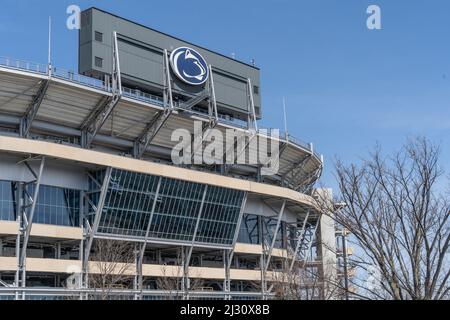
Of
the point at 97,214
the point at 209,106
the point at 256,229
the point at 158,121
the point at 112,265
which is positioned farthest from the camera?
the point at 256,229

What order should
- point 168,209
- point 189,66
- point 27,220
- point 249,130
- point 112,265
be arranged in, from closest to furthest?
point 27,220, point 112,265, point 168,209, point 189,66, point 249,130

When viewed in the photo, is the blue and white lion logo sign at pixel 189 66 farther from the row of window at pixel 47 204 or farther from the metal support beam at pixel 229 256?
the row of window at pixel 47 204

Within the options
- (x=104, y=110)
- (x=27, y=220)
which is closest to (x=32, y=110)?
(x=104, y=110)

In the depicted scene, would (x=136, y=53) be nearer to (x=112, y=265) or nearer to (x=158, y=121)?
(x=158, y=121)

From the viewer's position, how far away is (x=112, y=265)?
53.7 m

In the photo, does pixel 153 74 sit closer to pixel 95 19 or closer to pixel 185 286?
pixel 95 19

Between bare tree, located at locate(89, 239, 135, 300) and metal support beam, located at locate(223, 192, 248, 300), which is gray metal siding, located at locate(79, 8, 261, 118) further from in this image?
bare tree, located at locate(89, 239, 135, 300)

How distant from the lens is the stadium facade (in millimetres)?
53312

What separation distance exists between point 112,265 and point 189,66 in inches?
857

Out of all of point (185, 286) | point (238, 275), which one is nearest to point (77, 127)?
point (185, 286)

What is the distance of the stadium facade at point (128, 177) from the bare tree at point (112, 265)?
179 mm

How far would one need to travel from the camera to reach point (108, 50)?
192 feet

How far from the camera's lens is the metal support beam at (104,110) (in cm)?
5544
